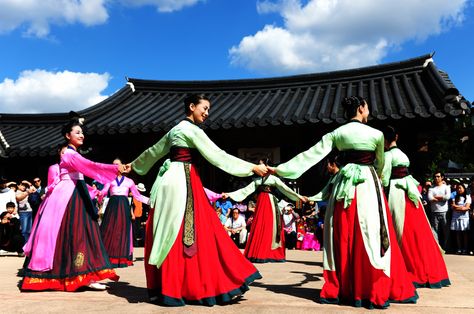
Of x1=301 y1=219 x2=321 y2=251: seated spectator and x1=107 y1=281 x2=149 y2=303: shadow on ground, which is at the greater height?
x1=301 y1=219 x2=321 y2=251: seated spectator

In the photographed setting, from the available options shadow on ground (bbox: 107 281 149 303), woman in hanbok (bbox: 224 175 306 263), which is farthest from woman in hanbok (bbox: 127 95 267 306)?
woman in hanbok (bbox: 224 175 306 263)

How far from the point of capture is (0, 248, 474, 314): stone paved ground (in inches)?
140

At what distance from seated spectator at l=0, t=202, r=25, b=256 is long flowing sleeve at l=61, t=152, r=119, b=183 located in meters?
6.02

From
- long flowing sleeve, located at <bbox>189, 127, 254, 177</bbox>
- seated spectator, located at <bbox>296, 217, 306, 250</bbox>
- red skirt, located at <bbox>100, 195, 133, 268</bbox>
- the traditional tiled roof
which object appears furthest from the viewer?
seated spectator, located at <bbox>296, 217, 306, 250</bbox>

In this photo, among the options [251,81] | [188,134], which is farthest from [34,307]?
[251,81]

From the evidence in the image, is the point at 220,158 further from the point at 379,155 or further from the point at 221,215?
the point at 221,215

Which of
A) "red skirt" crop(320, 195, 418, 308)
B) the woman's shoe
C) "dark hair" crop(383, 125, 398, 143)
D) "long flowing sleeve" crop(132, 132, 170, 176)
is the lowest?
the woman's shoe

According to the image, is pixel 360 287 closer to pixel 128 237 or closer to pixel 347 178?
pixel 347 178

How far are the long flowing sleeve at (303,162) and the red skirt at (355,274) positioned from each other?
0.43 meters

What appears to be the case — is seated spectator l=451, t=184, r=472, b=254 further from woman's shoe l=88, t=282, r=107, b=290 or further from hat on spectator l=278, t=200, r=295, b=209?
woman's shoe l=88, t=282, r=107, b=290

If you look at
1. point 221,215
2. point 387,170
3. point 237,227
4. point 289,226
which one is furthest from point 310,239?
point 387,170

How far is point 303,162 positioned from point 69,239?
236 cm

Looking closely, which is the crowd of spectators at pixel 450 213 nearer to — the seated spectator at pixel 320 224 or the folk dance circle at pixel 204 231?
the seated spectator at pixel 320 224

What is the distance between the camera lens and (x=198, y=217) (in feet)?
12.8
